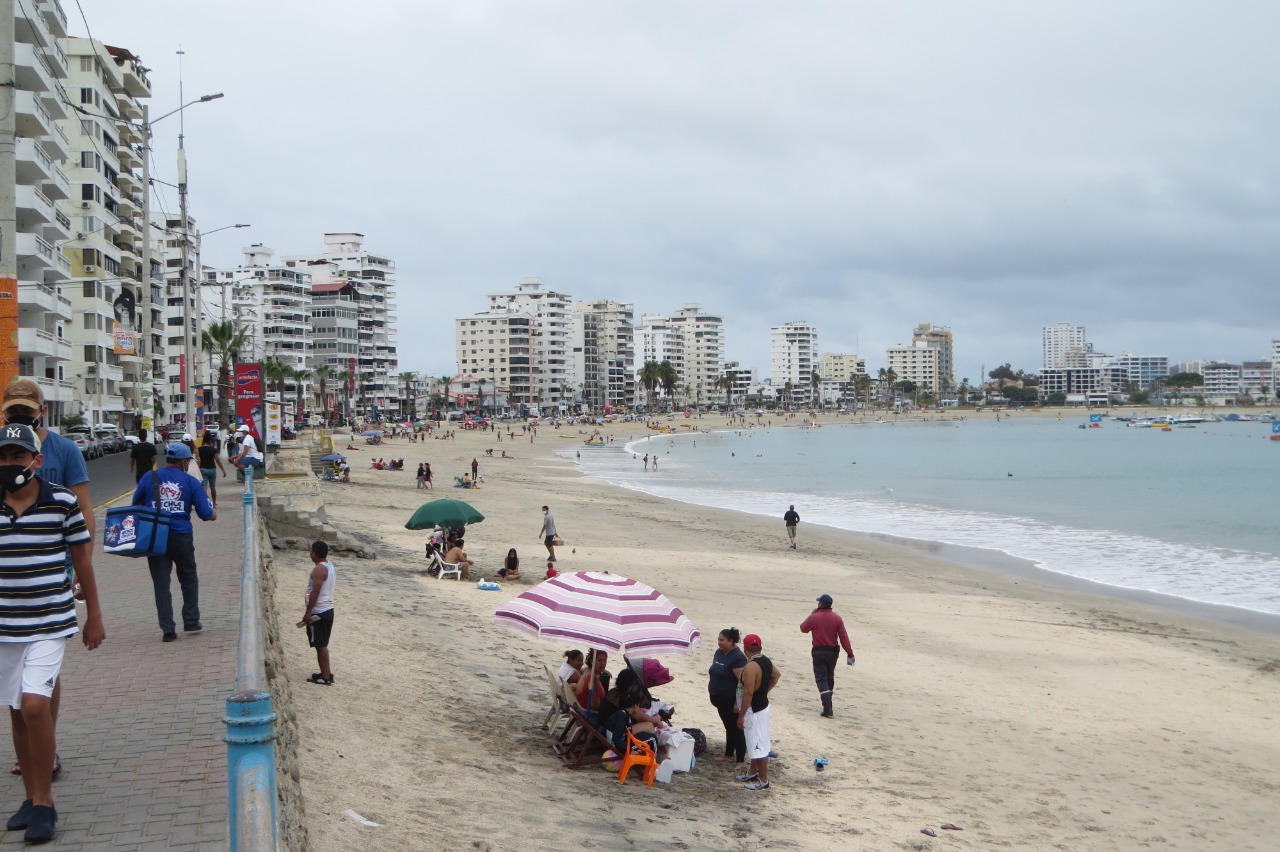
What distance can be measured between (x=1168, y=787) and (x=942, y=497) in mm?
40471

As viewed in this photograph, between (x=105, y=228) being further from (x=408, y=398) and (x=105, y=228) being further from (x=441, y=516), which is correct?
(x=408, y=398)

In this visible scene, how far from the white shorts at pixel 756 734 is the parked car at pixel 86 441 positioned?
115 ft

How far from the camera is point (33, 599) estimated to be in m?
4.20

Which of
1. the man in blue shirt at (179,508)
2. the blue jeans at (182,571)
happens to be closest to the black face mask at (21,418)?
the man in blue shirt at (179,508)

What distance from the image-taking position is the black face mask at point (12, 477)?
13.5ft

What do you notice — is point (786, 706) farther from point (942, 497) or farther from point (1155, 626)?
point (942, 497)

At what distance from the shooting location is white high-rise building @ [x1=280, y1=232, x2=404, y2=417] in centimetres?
14150

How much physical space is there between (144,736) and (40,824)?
1.42 m

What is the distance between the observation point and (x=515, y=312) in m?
187

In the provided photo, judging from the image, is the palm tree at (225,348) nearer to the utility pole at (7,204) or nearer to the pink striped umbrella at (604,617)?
the utility pole at (7,204)

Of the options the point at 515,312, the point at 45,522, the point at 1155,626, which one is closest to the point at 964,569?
the point at 1155,626

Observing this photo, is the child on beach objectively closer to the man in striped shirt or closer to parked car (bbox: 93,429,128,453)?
the man in striped shirt

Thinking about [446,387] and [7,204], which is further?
[446,387]

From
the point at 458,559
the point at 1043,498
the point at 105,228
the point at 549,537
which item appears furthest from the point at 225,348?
the point at 1043,498
